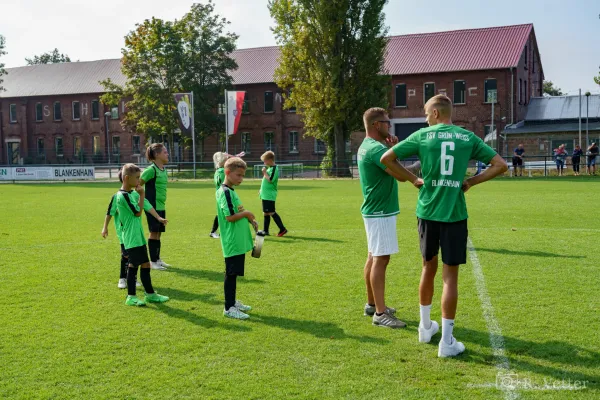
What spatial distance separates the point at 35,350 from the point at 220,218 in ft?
7.26

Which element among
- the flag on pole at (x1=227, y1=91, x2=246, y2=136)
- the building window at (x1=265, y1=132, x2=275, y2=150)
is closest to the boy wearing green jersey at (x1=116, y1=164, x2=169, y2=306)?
the flag on pole at (x1=227, y1=91, x2=246, y2=136)

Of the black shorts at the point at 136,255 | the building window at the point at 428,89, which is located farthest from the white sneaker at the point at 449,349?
the building window at the point at 428,89

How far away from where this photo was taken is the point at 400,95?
53438 millimetres

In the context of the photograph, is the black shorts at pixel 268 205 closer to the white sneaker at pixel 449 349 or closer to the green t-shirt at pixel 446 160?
the green t-shirt at pixel 446 160

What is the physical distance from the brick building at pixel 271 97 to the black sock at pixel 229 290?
4215cm

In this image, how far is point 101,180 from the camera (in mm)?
42031

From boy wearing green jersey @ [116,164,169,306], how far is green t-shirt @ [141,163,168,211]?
1860mm

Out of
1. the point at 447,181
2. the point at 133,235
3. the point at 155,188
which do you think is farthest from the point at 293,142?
the point at 447,181

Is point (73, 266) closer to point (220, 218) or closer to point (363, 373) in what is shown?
point (220, 218)

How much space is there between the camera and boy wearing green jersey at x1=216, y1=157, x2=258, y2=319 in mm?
6492

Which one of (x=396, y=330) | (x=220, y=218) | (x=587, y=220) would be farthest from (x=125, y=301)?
(x=587, y=220)

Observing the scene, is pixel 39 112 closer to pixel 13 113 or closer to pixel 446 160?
pixel 13 113

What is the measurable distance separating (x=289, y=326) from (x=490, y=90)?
4708cm

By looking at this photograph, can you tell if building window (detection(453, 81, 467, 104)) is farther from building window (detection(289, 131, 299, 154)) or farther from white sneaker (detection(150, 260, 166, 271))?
white sneaker (detection(150, 260, 166, 271))
